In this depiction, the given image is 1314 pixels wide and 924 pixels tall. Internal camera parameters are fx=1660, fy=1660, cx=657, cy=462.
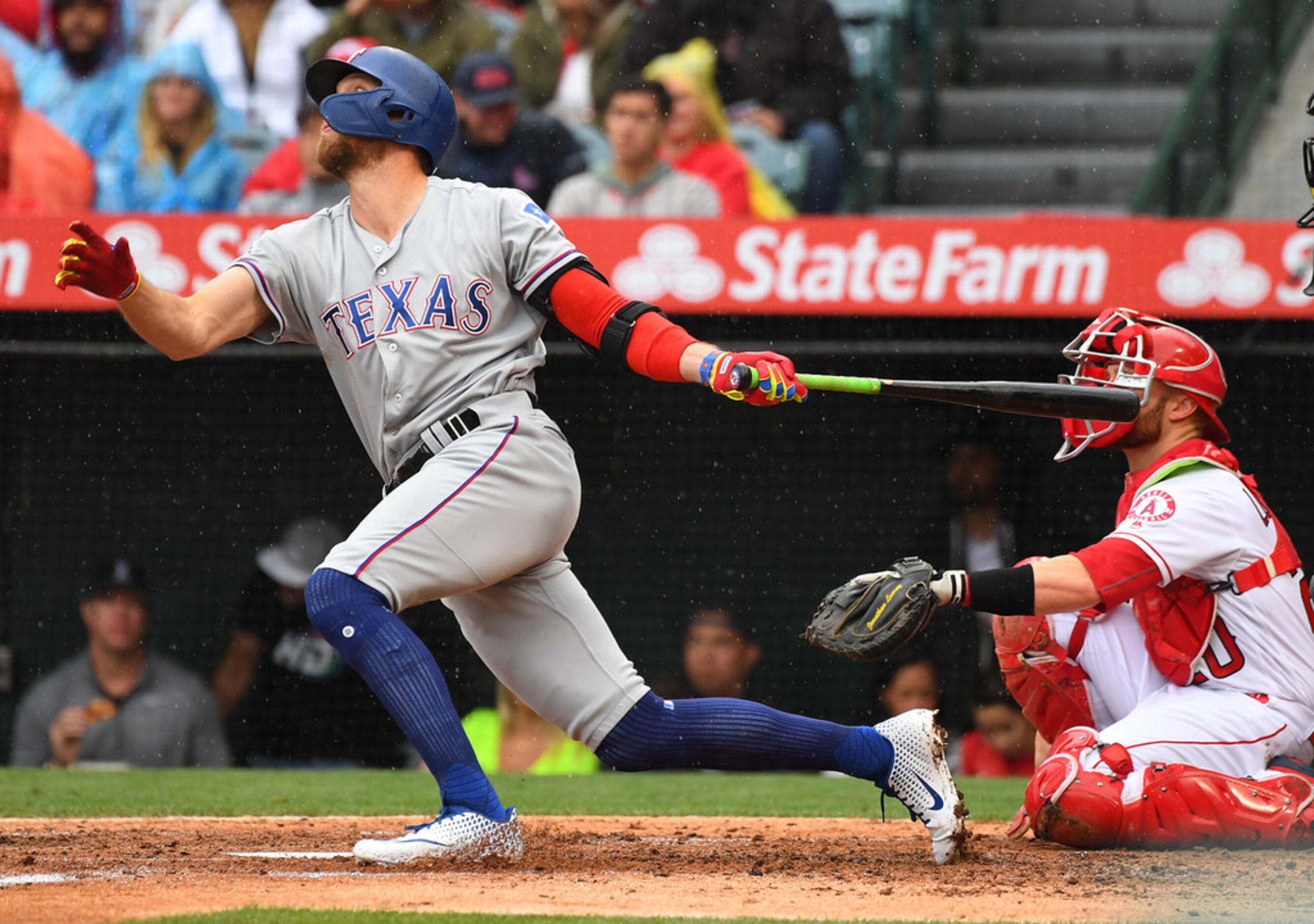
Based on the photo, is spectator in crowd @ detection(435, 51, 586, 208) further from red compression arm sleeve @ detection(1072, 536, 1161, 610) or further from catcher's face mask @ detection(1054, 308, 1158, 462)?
red compression arm sleeve @ detection(1072, 536, 1161, 610)

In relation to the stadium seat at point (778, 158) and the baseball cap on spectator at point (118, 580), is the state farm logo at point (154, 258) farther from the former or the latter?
the stadium seat at point (778, 158)

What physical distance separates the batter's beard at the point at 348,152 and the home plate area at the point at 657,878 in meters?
1.32

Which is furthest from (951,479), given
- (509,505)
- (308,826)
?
(509,505)

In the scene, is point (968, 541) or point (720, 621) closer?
point (968, 541)

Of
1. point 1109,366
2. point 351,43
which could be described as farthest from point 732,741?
point 351,43

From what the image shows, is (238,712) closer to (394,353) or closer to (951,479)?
(951,479)

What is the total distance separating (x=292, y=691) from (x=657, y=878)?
3875 millimetres

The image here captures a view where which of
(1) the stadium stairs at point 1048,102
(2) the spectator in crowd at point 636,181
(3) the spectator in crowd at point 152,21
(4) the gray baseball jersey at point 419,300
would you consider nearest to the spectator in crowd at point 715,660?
(2) the spectator in crowd at point 636,181

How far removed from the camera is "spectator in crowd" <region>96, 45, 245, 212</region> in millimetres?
6809

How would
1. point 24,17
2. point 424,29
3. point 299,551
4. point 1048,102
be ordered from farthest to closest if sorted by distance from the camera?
point 1048,102, point 24,17, point 424,29, point 299,551

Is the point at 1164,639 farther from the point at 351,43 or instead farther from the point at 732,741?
the point at 351,43

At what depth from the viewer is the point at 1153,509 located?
3268 millimetres

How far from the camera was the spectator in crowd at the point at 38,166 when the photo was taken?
665 centimetres

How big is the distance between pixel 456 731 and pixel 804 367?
153 inches
